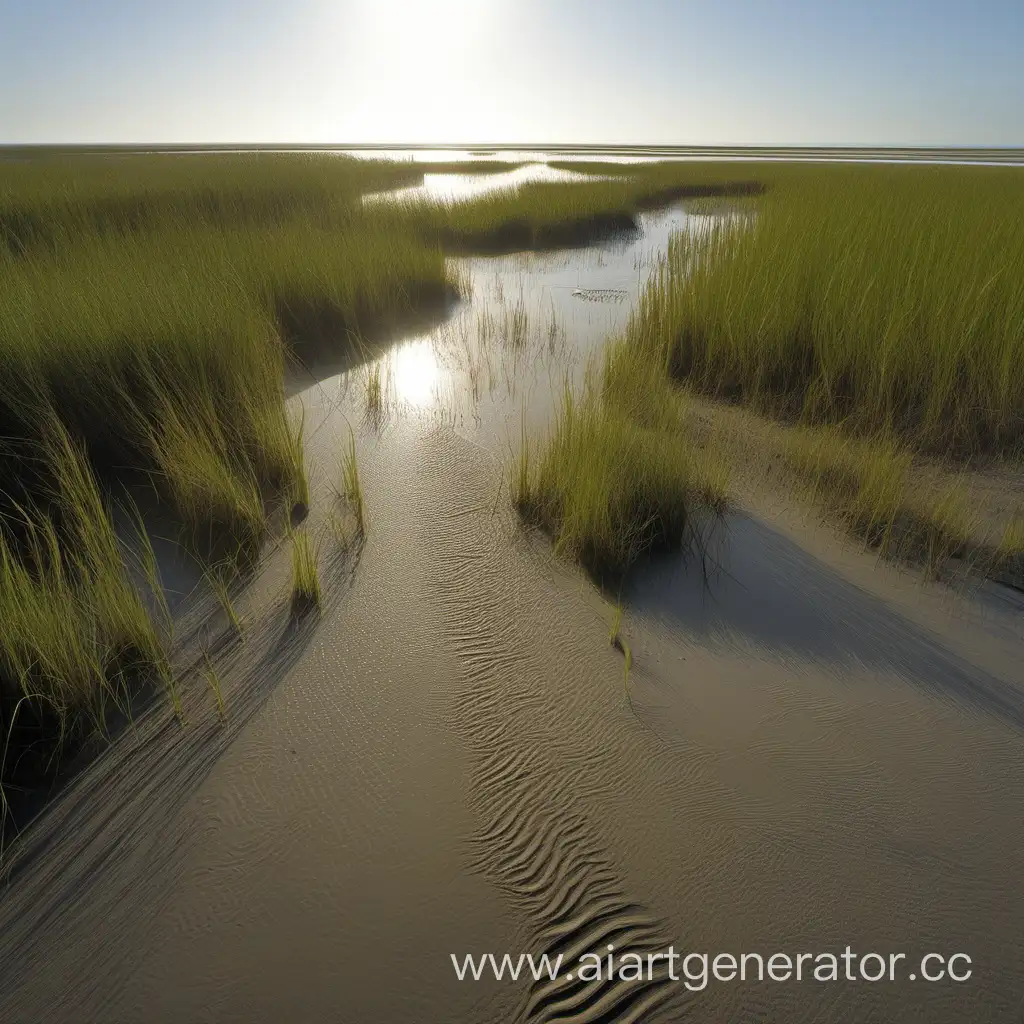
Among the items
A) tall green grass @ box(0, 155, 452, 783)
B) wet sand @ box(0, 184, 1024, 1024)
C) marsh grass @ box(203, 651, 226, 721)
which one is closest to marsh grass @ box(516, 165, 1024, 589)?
wet sand @ box(0, 184, 1024, 1024)

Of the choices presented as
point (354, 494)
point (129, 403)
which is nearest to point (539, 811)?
point (354, 494)

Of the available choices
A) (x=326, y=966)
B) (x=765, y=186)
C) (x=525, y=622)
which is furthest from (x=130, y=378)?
(x=765, y=186)

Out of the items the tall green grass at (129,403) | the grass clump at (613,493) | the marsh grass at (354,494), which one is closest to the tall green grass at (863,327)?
the grass clump at (613,493)

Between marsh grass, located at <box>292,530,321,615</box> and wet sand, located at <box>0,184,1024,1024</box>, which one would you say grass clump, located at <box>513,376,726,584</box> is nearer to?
wet sand, located at <box>0,184,1024,1024</box>

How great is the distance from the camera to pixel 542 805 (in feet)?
4.63

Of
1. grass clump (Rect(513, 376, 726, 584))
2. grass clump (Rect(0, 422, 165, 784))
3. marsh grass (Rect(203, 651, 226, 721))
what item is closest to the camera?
grass clump (Rect(0, 422, 165, 784))

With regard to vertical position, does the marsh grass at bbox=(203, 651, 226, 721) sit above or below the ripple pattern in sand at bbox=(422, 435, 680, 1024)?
above

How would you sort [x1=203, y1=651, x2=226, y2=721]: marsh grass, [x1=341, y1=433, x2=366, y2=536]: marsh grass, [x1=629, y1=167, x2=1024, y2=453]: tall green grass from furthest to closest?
[x1=629, y1=167, x2=1024, y2=453]: tall green grass < [x1=341, y1=433, x2=366, y2=536]: marsh grass < [x1=203, y1=651, x2=226, y2=721]: marsh grass

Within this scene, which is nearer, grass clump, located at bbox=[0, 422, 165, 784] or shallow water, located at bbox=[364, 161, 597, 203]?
grass clump, located at bbox=[0, 422, 165, 784]

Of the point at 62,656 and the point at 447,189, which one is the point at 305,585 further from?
the point at 447,189

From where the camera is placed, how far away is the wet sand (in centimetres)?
111

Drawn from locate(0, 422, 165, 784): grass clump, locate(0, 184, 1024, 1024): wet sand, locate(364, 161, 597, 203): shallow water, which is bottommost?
locate(0, 184, 1024, 1024): wet sand

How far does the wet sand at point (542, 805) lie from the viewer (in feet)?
3.64

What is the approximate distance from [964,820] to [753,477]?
1.86m
